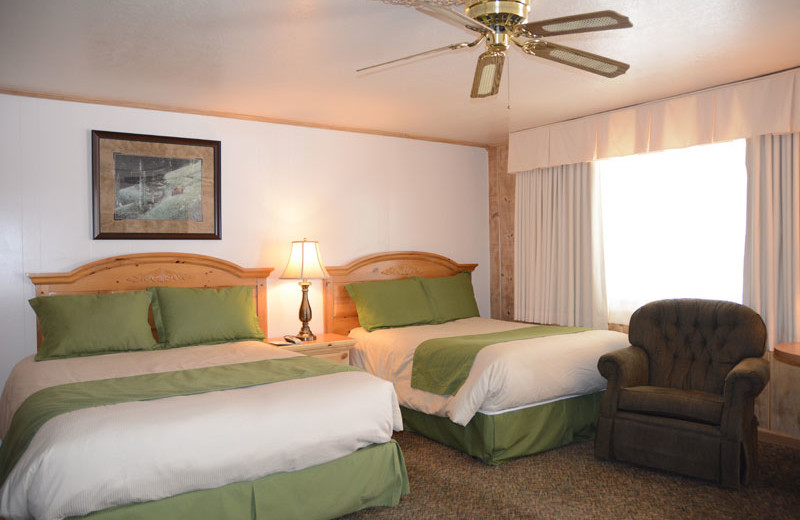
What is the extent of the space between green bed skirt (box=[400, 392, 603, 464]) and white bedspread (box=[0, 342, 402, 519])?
75 cm

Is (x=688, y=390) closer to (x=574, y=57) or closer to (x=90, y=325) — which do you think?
(x=574, y=57)

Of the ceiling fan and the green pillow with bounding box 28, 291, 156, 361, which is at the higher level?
the ceiling fan

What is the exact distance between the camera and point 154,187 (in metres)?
4.25

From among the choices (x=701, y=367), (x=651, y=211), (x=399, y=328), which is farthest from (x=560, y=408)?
(x=651, y=211)

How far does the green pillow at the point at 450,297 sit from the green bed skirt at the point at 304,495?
215 centimetres

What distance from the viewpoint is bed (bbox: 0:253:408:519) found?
2109mm

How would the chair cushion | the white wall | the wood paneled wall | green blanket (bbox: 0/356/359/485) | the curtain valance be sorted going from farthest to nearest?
the wood paneled wall → the white wall → the curtain valance → the chair cushion → green blanket (bbox: 0/356/359/485)

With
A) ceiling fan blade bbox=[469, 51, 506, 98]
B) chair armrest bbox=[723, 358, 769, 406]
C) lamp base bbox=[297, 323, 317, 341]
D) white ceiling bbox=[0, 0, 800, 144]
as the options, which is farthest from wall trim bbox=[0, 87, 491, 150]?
chair armrest bbox=[723, 358, 769, 406]

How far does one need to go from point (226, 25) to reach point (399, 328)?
8.53 feet

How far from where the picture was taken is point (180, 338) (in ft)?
12.7

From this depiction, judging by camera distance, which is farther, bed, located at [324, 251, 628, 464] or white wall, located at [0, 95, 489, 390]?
white wall, located at [0, 95, 489, 390]

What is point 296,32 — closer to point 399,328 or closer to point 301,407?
point 301,407

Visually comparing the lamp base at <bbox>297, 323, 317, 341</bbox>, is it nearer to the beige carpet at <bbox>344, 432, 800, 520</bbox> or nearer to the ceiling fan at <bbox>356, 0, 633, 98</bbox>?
the beige carpet at <bbox>344, 432, 800, 520</bbox>

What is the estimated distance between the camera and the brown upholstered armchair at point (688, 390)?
3090 mm
